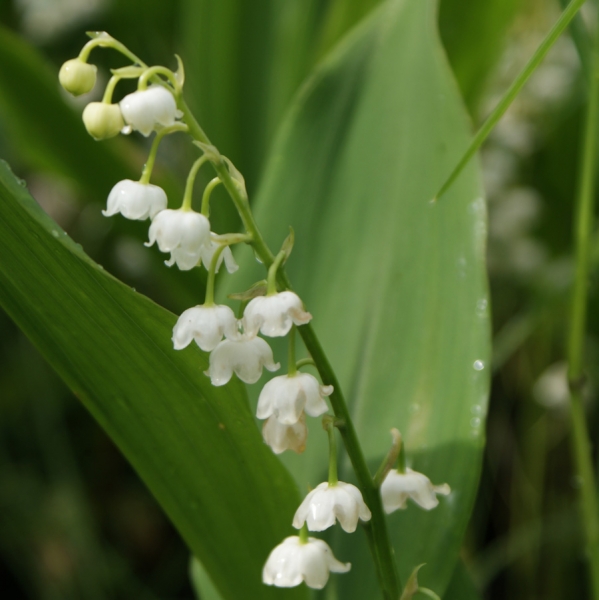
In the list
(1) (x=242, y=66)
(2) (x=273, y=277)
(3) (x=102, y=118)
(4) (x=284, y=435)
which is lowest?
(4) (x=284, y=435)

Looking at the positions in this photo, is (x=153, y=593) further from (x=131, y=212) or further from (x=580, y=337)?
(x=131, y=212)

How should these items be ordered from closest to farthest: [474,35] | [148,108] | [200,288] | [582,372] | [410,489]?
[148,108] → [410,489] → [582,372] → [200,288] → [474,35]

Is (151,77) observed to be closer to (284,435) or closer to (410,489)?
(284,435)

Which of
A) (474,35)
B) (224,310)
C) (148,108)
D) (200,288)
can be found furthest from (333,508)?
(474,35)

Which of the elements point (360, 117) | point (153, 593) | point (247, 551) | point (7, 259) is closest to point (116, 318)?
point (7, 259)

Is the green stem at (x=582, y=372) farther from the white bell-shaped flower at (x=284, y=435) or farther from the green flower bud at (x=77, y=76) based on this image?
the green flower bud at (x=77, y=76)

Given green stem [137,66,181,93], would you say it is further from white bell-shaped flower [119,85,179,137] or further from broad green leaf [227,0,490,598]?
broad green leaf [227,0,490,598]
